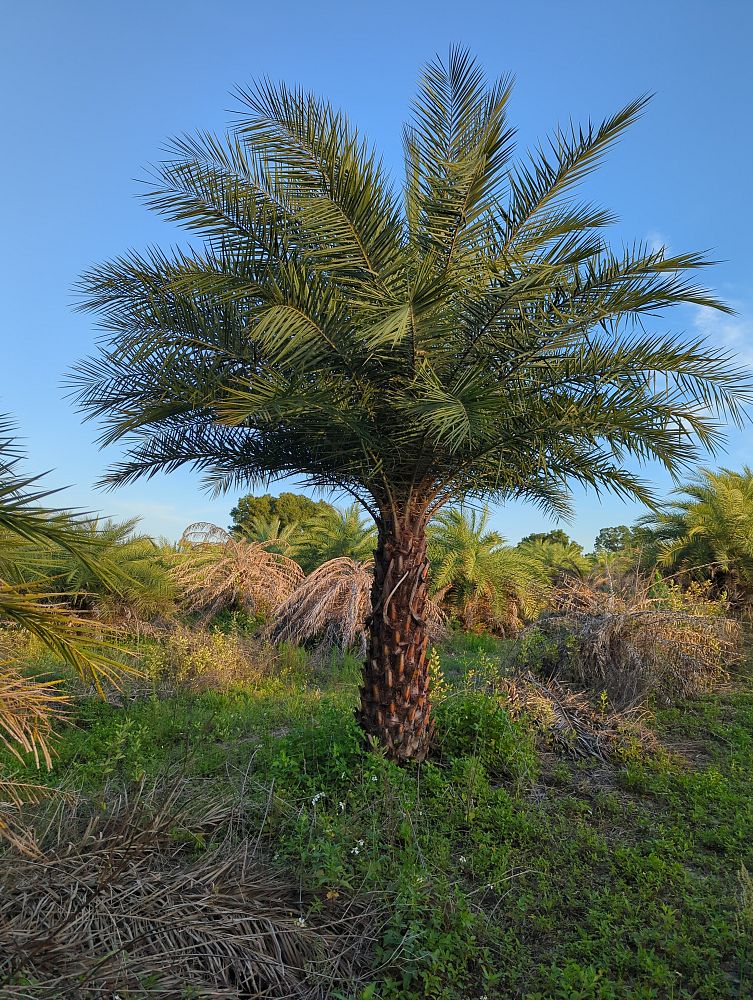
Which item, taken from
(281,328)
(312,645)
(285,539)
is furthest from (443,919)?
(285,539)

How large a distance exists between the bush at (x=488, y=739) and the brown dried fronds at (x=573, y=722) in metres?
0.45

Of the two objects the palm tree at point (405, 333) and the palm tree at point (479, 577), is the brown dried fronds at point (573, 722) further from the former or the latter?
the palm tree at point (479, 577)

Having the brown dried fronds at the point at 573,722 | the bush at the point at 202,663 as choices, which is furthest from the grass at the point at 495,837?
the bush at the point at 202,663

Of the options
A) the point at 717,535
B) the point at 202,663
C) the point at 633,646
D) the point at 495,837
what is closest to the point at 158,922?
the point at 495,837

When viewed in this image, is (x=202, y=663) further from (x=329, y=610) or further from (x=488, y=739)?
(x=488, y=739)

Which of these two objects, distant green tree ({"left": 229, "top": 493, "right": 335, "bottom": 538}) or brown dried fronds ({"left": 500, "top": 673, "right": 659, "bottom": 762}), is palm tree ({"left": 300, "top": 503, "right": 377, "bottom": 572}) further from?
distant green tree ({"left": 229, "top": 493, "right": 335, "bottom": 538})

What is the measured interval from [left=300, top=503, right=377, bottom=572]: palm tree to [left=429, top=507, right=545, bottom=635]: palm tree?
1719 millimetres

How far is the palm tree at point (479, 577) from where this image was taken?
16156mm

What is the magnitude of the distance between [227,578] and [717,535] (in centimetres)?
1116

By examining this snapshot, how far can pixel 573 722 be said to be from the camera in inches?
288

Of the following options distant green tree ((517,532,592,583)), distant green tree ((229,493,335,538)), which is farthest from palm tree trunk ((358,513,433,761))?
distant green tree ((229,493,335,538))

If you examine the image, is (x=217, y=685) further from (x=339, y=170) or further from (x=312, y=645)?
(x=339, y=170)

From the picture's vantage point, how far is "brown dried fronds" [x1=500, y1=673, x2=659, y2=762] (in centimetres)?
691

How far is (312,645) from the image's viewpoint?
Result: 1337 centimetres
